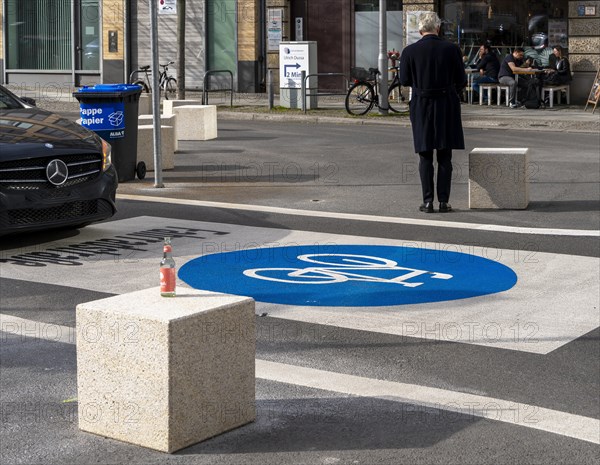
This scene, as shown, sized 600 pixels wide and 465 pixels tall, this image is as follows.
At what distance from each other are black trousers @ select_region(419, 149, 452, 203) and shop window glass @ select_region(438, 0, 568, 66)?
1614cm

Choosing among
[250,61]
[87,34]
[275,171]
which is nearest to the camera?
[275,171]

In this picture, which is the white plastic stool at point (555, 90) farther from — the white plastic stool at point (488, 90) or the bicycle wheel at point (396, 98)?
the bicycle wheel at point (396, 98)

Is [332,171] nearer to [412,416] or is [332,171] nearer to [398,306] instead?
[398,306]

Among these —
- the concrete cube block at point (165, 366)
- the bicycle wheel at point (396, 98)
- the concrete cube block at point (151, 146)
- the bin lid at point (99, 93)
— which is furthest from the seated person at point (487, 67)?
the concrete cube block at point (165, 366)

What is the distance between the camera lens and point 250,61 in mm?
32719

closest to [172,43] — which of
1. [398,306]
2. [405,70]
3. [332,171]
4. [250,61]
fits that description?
[250,61]

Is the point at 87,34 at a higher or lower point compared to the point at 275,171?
higher

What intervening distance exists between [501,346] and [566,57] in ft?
69.7

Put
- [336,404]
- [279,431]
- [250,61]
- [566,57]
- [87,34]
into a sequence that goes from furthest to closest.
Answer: [87,34], [250,61], [566,57], [336,404], [279,431]

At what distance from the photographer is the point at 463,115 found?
25.1 meters

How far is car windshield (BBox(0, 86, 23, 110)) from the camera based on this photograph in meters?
11.9

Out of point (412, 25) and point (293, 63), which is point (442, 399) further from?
point (412, 25)

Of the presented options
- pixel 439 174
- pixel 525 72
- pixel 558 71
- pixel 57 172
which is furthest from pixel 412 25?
pixel 57 172

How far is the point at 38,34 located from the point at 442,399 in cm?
3161
